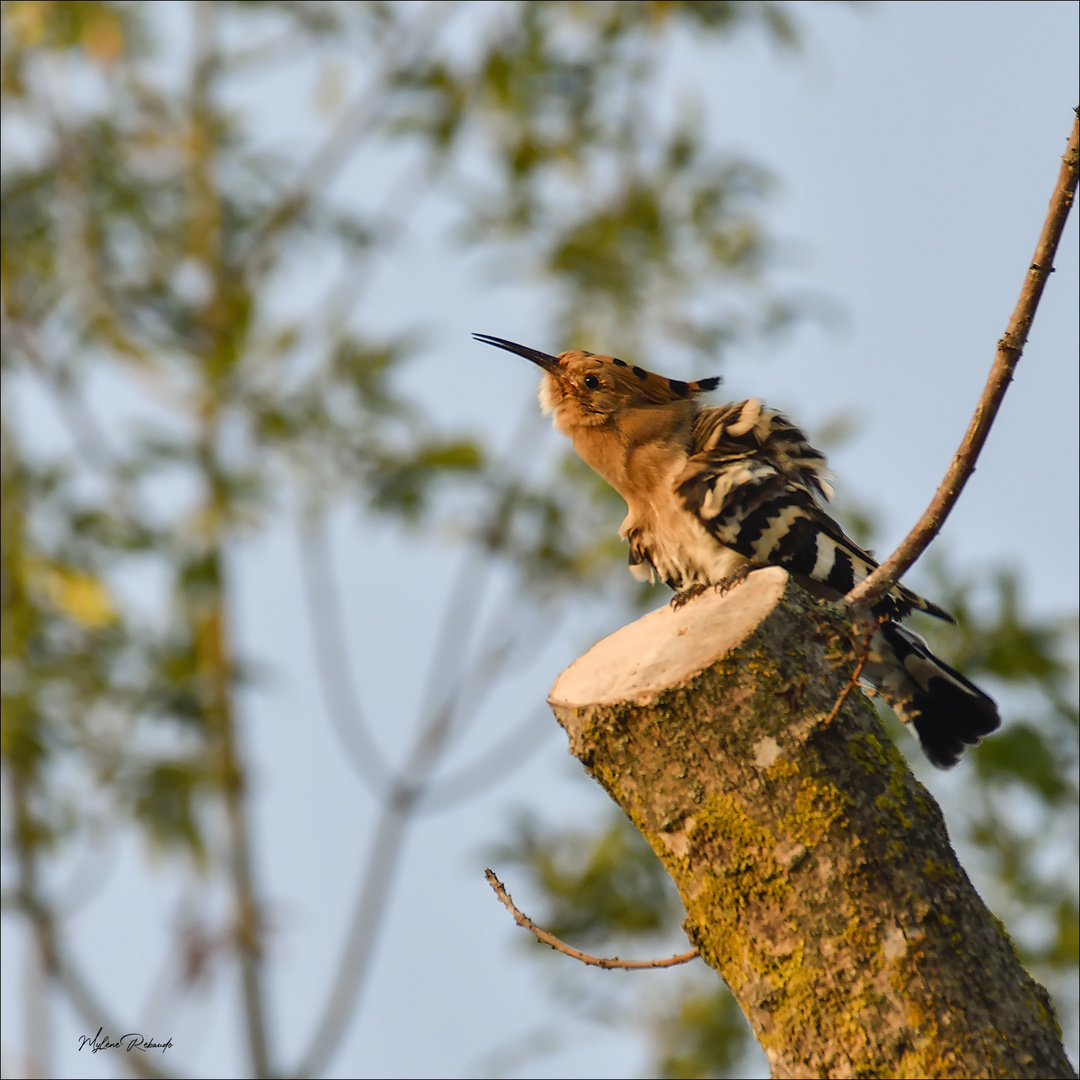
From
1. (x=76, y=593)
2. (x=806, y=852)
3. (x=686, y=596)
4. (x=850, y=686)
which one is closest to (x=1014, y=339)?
(x=850, y=686)

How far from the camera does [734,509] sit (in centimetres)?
327

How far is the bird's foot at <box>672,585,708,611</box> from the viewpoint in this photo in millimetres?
2706

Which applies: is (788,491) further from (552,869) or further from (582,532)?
(552,869)

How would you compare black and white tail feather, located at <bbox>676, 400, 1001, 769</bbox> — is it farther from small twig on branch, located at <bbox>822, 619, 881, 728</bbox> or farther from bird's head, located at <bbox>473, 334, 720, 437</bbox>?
small twig on branch, located at <bbox>822, 619, 881, 728</bbox>

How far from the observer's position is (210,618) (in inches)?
218

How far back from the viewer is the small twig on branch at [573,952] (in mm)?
2307

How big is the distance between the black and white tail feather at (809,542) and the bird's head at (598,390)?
50 cm

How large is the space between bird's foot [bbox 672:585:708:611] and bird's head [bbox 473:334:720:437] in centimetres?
91

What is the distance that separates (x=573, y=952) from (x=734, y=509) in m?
1.28

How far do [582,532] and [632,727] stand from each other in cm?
357

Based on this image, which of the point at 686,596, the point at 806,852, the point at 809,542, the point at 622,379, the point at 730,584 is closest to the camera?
the point at 806,852

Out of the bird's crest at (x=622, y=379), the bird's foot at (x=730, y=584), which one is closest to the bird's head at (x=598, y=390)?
the bird's crest at (x=622, y=379)

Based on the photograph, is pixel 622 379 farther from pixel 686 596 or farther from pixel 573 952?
pixel 573 952

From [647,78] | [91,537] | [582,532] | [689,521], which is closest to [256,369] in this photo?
[91,537]
